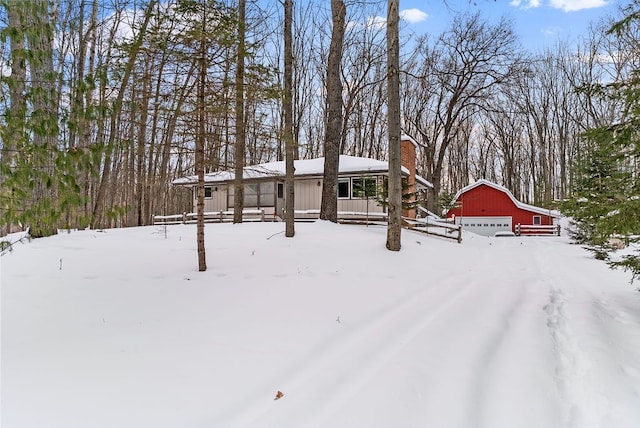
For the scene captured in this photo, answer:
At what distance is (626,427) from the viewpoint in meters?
2.50

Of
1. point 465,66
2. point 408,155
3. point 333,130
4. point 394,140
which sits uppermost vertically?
point 465,66

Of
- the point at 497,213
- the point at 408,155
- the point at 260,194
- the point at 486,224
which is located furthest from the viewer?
the point at 486,224

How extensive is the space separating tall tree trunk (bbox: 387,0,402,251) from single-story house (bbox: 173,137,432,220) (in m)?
5.91

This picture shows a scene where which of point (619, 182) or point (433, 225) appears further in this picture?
point (433, 225)

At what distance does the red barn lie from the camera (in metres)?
26.9

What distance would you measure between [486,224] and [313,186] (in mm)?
15825

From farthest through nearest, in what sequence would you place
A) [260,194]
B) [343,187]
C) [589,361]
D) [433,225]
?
[260,194] → [343,187] → [433,225] → [589,361]

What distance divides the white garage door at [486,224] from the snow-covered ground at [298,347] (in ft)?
69.1

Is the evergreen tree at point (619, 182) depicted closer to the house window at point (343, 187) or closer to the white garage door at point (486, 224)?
the house window at point (343, 187)

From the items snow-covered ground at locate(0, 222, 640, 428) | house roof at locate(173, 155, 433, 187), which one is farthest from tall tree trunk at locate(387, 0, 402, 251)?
house roof at locate(173, 155, 433, 187)

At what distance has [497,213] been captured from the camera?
89.1 ft

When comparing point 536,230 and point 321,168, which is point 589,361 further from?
point 536,230

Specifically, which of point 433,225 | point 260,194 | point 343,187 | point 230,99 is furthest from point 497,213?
point 230,99

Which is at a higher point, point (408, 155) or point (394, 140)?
point (408, 155)
